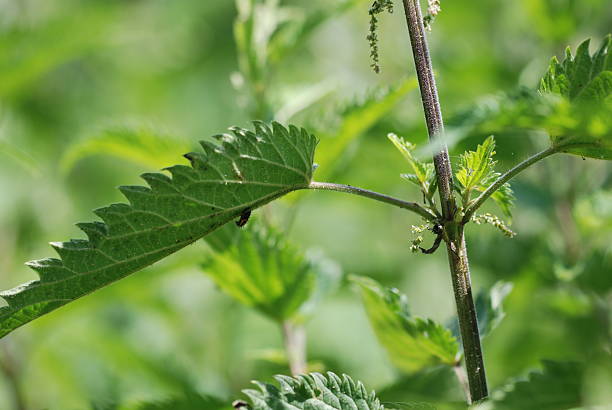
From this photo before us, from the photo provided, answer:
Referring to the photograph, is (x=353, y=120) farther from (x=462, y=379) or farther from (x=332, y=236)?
(x=332, y=236)

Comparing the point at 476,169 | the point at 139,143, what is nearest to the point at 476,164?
the point at 476,169

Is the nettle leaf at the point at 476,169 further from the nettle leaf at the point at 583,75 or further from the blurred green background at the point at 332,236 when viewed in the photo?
the blurred green background at the point at 332,236

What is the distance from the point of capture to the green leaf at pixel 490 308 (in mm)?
1210

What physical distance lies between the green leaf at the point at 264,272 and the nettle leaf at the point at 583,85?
65cm

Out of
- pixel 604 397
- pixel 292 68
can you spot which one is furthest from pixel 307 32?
pixel 292 68

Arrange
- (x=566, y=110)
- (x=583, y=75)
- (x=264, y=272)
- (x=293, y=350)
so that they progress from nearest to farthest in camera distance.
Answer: (x=566, y=110) < (x=583, y=75) < (x=264, y=272) < (x=293, y=350)

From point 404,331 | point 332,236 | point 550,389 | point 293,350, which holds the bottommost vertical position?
point 550,389

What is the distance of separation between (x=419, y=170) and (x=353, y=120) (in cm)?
52

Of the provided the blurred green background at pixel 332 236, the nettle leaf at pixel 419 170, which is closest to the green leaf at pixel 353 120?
the blurred green background at pixel 332 236

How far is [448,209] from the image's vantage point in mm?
1017

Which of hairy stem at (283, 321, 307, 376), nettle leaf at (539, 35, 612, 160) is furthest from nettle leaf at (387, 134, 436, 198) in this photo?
hairy stem at (283, 321, 307, 376)

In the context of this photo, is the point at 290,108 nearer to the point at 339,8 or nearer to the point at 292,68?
the point at 339,8

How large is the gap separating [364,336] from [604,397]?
171 cm

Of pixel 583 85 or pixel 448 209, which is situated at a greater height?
pixel 583 85
